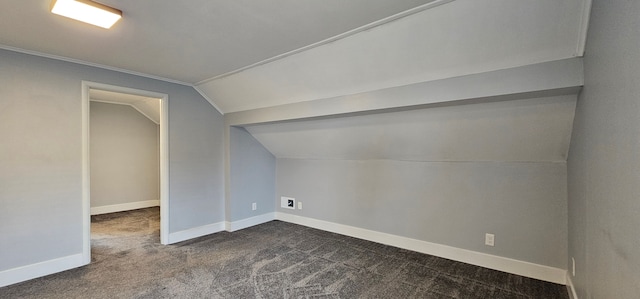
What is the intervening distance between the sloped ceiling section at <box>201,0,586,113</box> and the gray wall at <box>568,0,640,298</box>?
7.6 inches

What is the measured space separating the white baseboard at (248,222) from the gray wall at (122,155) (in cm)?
276

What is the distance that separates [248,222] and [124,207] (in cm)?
294

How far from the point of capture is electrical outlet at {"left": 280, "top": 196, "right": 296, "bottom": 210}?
4590 mm

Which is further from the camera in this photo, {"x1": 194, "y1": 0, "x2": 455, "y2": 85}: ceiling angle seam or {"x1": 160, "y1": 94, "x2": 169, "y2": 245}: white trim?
{"x1": 160, "y1": 94, "x2": 169, "y2": 245}: white trim

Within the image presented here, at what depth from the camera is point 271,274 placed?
107 inches

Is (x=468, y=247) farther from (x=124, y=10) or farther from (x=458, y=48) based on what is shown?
(x=124, y=10)

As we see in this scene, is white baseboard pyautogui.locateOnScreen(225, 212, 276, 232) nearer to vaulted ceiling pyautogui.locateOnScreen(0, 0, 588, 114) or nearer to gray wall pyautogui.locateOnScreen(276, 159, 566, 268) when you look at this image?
gray wall pyautogui.locateOnScreen(276, 159, 566, 268)

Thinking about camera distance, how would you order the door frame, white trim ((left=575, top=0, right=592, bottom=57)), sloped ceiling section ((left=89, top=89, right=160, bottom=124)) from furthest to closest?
sloped ceiling section ((left=89, top=89, right=160, bottom=124)), the door frame, white trim ((left=575, top=0, right=592, bottom=57))

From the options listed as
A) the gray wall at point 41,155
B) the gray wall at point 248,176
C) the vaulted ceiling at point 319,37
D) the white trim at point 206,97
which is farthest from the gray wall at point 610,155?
the gray wall at point 41,155

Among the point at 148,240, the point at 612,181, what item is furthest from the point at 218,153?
the point at 612,181

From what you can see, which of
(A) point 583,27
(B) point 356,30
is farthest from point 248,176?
(A) point 583,27

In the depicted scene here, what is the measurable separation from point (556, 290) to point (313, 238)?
251 cm

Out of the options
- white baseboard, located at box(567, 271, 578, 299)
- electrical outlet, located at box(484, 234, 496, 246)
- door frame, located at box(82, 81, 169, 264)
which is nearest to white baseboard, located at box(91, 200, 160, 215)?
door frame, located at box(82, 81, 169, 264)

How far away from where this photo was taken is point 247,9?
1828 mm
